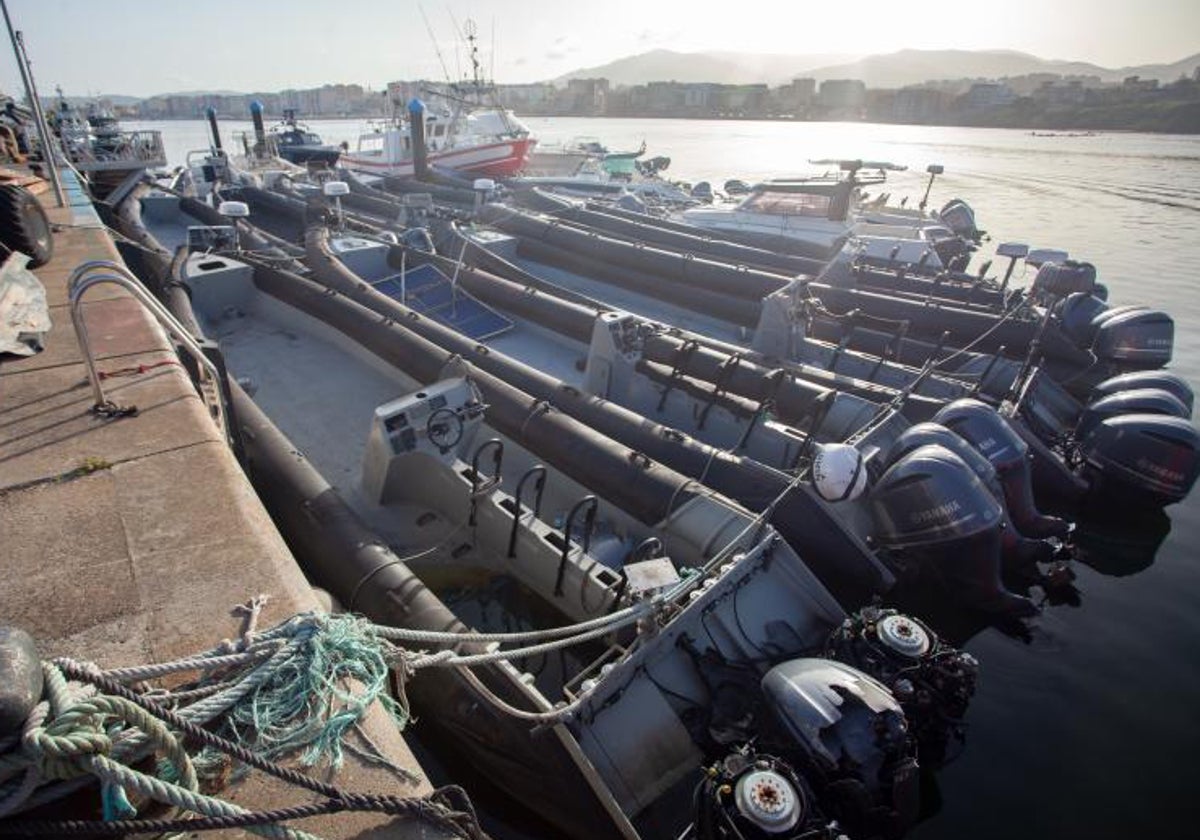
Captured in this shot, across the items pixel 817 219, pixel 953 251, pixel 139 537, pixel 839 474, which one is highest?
pixel 139 537

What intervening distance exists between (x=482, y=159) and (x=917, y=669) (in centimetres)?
2920

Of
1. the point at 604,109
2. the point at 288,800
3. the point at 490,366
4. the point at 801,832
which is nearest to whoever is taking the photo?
the point at 288,800

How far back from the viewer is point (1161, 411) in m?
Answer: 7.93

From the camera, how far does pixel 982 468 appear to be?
5844 mm

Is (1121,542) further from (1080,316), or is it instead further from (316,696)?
(316,696)

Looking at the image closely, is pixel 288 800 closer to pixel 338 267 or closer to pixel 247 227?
pixel 338 267

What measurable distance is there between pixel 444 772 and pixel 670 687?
1.81 meters

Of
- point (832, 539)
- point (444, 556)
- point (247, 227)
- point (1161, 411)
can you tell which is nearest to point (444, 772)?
point (444, 556)

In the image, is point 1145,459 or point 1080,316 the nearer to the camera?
point 1145,459

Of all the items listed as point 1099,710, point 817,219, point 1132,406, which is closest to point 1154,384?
point 1132,406

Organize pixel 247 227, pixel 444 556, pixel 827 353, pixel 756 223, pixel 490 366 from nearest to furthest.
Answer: pixel 444 556 < pixel 490 366 < pixel 827 353 < pixel 247 227 < pixel 756 223

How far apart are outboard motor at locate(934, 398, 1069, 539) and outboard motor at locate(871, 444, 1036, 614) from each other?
109 cm

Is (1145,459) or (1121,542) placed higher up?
(1145,459)

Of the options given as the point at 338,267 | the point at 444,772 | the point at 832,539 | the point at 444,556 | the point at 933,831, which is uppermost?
the point at 338,267
